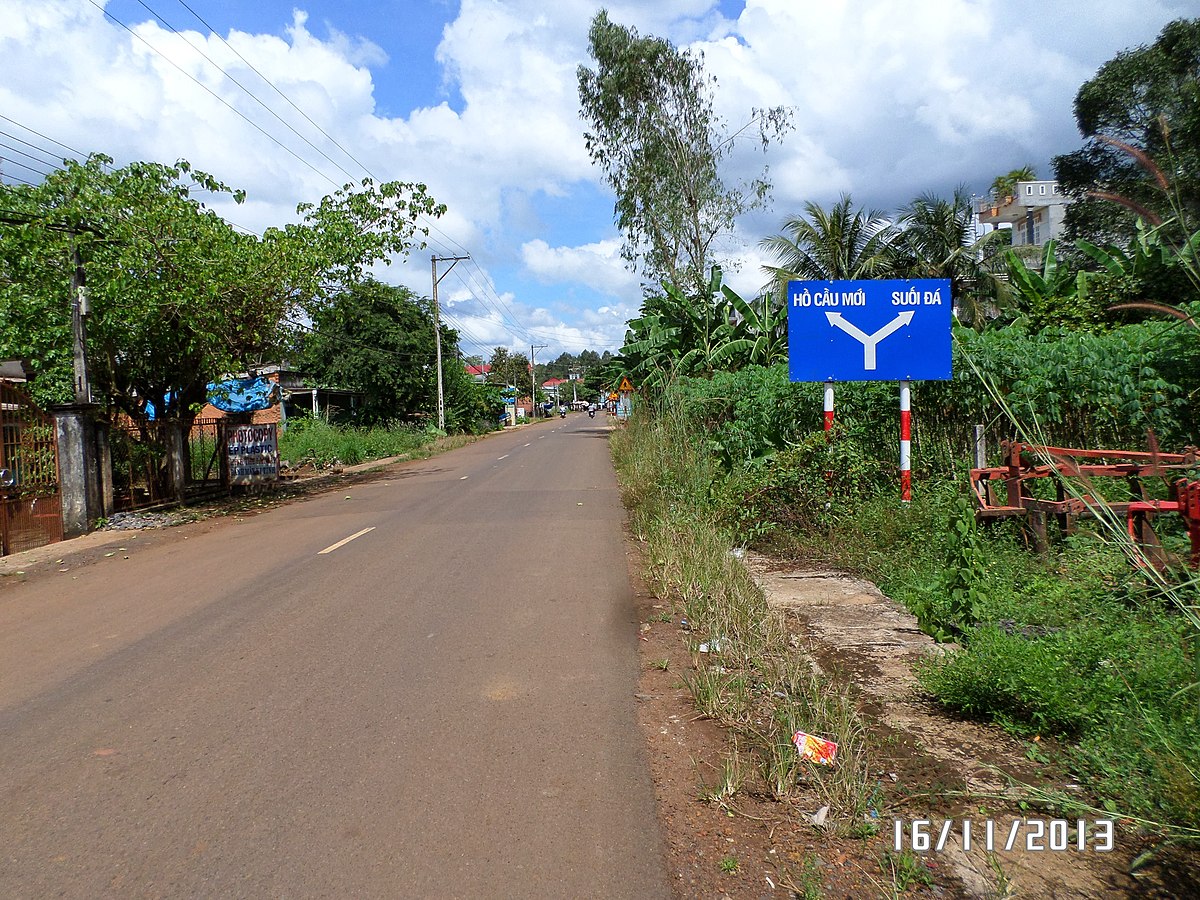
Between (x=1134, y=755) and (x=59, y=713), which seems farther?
(x=59, y=713)

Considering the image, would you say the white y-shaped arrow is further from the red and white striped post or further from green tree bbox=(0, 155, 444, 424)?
green tree bbox=(0, 155, 444, 424)

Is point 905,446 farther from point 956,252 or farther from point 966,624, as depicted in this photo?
point 956,252

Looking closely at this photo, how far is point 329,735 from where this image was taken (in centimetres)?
455

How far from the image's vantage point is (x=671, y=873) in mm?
3229

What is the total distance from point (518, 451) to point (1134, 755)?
29.5 meters

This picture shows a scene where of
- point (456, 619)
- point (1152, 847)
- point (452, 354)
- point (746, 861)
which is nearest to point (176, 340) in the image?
point (456, 619)

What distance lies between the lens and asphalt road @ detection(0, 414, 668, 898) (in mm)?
3293

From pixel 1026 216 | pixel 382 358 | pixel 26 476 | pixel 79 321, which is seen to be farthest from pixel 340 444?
pixel 1026 216

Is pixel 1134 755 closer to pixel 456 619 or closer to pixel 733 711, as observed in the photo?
pixel 733 711

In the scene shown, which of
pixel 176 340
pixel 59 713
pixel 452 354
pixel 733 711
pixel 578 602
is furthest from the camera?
pixel 452 354

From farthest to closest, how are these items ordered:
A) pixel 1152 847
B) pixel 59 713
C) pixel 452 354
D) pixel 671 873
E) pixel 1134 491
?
pixel 452 354, pixel 1134 491, pixel 59 713, pixel 671 873, pixel 1152 847

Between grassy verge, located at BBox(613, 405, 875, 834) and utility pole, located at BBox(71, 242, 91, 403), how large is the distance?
10025mm

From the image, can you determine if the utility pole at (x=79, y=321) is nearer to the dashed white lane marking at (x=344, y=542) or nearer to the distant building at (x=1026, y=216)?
the dashed white lane marking at (x=344, y=542)
